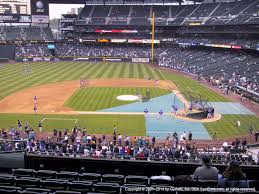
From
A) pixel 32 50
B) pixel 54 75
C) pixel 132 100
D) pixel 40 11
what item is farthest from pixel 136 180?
pixel 40 11

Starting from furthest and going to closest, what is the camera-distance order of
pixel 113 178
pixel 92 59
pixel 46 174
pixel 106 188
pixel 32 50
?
pixel 32 50
pixel 92 59
pixel 46 174
pixel 113 178
pixel 106 188

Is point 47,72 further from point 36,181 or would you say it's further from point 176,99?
point 36,181

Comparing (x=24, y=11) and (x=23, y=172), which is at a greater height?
(x=24, y=11)

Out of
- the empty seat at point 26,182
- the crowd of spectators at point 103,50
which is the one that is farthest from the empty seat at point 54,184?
the crowd of spectators at point 103,50

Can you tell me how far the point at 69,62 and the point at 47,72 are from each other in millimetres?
19431

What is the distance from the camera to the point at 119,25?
93188mm

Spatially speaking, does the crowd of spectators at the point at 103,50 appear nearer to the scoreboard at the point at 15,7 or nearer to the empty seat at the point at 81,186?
the scoreboard at the point at 15,7

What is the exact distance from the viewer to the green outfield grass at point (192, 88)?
42.9m

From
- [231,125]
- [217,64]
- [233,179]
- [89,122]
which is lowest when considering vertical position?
[231,125]

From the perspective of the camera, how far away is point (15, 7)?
277 feet

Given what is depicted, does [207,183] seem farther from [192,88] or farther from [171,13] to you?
[171,13]

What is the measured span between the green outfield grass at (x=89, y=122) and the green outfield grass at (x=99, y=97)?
3505mm

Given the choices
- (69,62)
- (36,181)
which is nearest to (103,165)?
(36,181)

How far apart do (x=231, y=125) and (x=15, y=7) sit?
2701 inches
